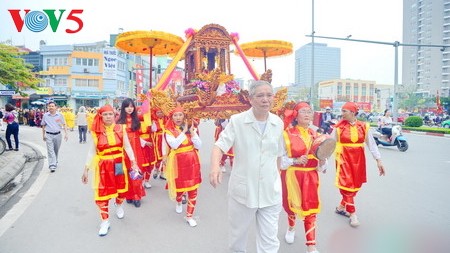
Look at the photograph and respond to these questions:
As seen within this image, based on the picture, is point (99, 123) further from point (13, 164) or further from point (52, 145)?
point (13, 164)

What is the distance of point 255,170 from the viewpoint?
9.23ft

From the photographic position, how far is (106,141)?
430 cm

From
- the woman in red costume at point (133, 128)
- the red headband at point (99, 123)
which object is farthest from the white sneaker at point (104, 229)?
the red headband at point (99, 123)

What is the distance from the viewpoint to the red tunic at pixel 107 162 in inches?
166

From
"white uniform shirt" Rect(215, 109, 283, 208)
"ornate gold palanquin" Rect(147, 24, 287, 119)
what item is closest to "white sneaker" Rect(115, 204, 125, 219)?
"ornate gold palanquin" Rect(147, 24, 287, 119)

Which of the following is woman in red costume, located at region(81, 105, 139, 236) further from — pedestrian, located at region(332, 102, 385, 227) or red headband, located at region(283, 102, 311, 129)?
pedestrian, located at region(332, 102, 385, 227)

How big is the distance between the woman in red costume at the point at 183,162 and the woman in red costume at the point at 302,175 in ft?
4.43

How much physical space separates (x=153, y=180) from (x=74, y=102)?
116 ft

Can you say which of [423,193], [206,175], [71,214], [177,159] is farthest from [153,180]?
[423,193]

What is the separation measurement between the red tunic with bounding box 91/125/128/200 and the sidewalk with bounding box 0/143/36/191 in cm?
355

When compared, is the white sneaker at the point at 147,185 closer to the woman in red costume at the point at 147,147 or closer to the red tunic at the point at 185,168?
the woman in red costume at the point at 147,147

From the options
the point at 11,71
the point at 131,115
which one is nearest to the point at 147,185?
the point at 131,115

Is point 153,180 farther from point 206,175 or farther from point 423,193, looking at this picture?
point 423,193

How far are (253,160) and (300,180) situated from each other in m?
1.11
